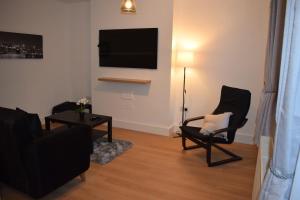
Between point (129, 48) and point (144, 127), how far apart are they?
5.03ft

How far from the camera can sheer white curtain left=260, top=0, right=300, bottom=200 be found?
1.14 metres

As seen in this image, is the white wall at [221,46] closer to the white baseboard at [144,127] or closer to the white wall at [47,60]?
the white baseboard at [144,127]

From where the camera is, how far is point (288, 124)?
1.18 metres

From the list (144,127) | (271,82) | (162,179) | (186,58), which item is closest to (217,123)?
(271,82)

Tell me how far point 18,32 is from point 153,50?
2.47 meters

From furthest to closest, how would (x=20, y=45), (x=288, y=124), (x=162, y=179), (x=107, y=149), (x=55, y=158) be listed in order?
(x=20, y=45), (x=107, y=149), (x=162, y=179), (x=55, y=158), (x=288, y=124)

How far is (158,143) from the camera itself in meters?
4.00

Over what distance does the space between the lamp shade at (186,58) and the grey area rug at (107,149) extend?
1678 mm

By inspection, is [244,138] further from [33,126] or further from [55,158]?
[33,126]

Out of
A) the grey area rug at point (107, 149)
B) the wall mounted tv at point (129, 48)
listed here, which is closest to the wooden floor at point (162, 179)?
the grey area rug at point (107, 149)

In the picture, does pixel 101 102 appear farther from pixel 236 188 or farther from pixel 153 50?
pixel 236 188

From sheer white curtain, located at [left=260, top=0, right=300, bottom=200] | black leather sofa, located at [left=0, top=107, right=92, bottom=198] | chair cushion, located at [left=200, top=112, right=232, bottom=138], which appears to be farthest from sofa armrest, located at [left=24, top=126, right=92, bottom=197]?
sheer white curtain, located at [left=260, top=0, right=300, bottom=200]

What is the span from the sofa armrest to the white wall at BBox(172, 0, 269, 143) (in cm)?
237

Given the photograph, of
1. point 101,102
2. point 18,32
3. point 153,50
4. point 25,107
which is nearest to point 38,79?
point 25,107
